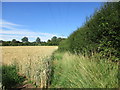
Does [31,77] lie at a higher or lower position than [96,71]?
lower

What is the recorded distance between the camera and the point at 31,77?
4523 millimetres

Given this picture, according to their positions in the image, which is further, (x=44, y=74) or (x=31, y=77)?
(x=31, y=77)

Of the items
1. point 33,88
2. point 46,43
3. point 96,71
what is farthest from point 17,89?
point 46,43

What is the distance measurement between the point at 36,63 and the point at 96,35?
115 inches

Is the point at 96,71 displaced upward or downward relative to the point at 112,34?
downward

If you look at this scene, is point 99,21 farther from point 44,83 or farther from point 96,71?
point 44,83

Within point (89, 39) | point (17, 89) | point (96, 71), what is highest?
point (89, 39)

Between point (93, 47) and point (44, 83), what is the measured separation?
2.65 m

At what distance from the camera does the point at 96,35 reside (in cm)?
462

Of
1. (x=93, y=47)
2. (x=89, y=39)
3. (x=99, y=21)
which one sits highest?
(x=99, y=21)

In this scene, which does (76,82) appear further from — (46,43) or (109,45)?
(46,43)

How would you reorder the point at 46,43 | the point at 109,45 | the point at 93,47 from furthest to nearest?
the point at 46,43, the point at 93,47, the point at 109,45

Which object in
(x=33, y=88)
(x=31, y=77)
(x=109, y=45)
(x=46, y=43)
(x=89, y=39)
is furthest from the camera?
(x=46, y=43)

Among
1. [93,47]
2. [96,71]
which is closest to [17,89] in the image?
[96,71]
